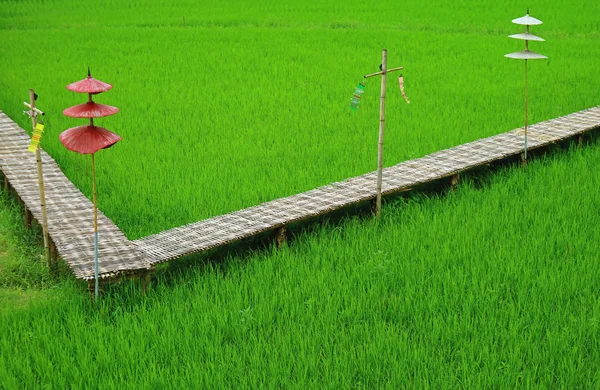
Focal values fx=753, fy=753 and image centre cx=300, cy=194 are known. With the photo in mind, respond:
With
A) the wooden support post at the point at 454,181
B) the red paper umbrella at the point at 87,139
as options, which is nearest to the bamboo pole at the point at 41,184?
the red paper umbrella at the point at 87,139

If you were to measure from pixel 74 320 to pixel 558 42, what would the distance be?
10.8 m

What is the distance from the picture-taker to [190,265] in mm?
4945

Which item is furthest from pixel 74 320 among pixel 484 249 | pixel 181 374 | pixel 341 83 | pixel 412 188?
pixel 341 83

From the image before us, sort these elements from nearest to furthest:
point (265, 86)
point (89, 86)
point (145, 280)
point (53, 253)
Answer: point (89, 86) → point (145, 280) → point (53, 253) → point (265, 86)

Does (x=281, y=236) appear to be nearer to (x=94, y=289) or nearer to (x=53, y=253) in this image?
(x=94, y=289)

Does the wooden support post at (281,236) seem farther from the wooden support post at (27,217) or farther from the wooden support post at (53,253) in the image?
the wooden support post at (27,217)

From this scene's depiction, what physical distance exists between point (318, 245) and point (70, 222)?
1.70 m

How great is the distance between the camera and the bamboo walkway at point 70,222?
448 centimetres

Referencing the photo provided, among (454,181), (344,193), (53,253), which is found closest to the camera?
(53,253)

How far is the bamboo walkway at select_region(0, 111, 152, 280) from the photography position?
448 centimetres

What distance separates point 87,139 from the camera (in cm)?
420

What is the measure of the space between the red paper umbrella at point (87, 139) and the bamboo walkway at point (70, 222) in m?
0.73

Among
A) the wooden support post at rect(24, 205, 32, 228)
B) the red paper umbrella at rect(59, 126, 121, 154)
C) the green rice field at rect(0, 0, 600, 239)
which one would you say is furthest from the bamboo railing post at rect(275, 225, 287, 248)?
the wooden support post at rect(24, 205, 32, 228)

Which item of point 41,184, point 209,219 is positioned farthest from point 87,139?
point 209,219
